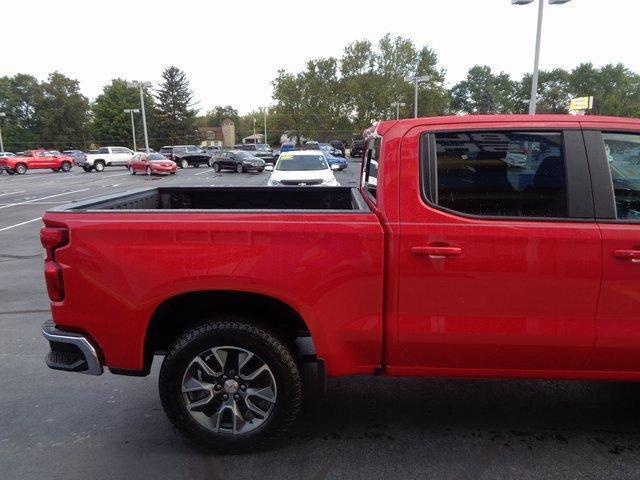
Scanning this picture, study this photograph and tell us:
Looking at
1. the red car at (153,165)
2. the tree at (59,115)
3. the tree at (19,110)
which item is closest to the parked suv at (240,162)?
the red car at (153,165)

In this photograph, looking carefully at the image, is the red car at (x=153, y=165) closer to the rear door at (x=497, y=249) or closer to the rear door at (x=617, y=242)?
the rear door at (x=497, y=249)

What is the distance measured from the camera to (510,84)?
12044 cm

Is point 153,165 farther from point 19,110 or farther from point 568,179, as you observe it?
point 19,110

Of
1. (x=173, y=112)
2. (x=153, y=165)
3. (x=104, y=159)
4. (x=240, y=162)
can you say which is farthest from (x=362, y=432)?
(x=173, y=112)

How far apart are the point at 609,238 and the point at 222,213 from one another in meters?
2.07

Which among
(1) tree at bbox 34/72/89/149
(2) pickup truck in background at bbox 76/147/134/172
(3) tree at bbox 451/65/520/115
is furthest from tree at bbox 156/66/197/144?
(3) tree at bbox 451/65/520/115

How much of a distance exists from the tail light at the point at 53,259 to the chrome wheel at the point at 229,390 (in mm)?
866

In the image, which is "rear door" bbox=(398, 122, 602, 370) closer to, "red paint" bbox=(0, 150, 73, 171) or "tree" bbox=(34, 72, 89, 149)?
"red paint" bbox=(0, 150, 73, 171)

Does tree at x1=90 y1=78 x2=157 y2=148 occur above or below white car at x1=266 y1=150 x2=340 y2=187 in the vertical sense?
above

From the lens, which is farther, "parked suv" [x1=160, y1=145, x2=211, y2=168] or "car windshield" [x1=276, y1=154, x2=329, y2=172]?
"parked suv" [x1=160, y1=145, x2=211, y2=168]

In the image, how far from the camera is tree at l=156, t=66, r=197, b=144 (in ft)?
280

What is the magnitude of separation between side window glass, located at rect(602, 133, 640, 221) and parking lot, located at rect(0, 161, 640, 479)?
1.42 metres

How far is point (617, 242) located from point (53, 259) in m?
3.09

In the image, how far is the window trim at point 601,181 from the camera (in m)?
2.57
